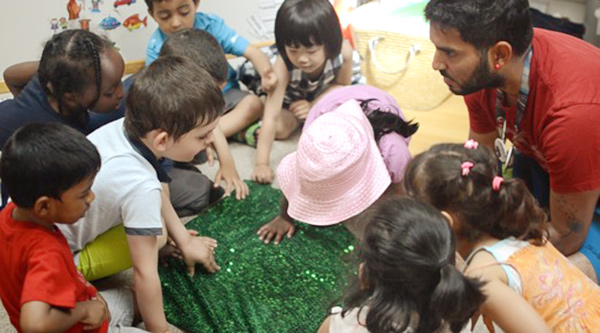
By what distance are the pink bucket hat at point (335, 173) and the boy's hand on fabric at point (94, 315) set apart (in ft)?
1.38

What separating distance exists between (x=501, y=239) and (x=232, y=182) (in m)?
0.82

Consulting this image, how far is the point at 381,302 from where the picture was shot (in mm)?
763

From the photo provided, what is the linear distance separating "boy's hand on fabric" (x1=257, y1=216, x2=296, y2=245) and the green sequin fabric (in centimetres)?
2

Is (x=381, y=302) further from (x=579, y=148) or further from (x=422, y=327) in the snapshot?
(x=579, y=148)

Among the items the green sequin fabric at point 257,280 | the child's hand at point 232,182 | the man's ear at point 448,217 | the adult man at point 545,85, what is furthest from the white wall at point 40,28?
the man's ear at point 448,217

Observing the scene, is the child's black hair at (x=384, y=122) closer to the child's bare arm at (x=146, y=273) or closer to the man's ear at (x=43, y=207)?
the child's bare arm at (x=146, y=273)

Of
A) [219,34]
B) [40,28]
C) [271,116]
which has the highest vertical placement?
[40,28]

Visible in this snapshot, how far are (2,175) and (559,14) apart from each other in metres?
2.00

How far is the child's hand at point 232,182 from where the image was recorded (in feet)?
5.10

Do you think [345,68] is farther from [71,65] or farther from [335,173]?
[71,65]


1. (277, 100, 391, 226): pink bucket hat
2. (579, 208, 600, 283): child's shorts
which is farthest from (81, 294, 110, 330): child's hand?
(579, 208, 600, 283): child's shorts

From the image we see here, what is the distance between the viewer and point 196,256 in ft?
4.12

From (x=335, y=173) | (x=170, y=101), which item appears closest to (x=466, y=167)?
(x=335, y=173)

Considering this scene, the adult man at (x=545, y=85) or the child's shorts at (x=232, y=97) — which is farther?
the child's shorts at (x=232, y=97)
